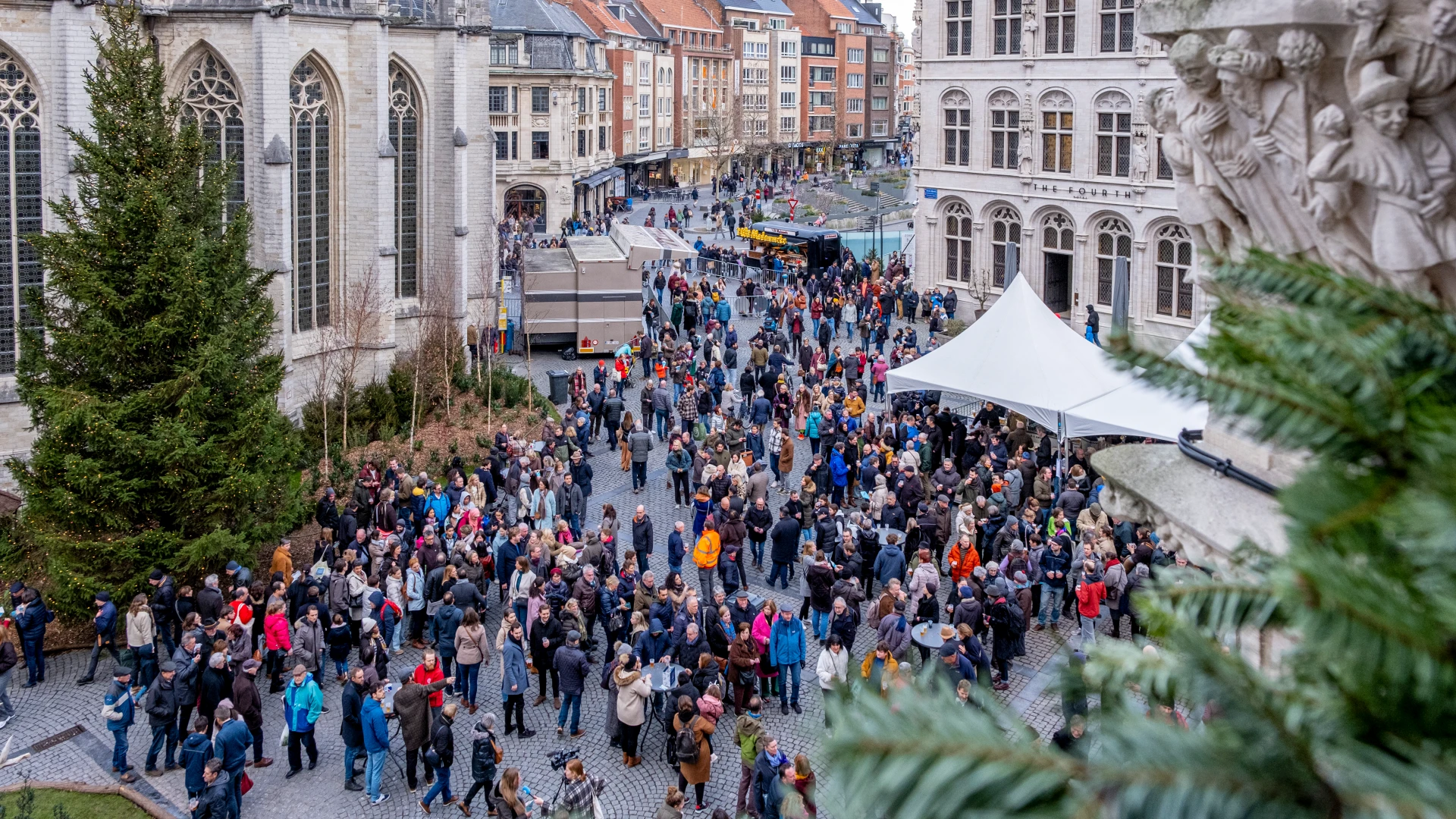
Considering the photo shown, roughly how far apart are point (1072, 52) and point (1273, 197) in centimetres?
3189

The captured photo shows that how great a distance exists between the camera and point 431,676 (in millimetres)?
13336

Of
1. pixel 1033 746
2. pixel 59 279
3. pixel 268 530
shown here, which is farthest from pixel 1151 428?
pixel 1033 746

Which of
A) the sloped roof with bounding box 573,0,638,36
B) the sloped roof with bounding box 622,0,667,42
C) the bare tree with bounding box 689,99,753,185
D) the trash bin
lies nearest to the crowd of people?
the trash bin

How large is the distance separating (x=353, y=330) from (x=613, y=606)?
13852 millimetres

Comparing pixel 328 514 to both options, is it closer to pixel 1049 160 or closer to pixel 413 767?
pixel 413 767

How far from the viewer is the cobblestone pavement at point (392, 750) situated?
1309cm

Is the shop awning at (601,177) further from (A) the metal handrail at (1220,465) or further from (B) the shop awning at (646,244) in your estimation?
(A) the metal handrail at (1220,465)

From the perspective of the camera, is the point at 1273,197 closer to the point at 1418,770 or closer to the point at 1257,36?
the point at 1257,36

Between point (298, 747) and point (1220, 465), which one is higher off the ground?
point (1220, 465)

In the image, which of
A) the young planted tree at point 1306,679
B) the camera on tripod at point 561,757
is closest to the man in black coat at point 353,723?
the camera on tripod at point 561,757

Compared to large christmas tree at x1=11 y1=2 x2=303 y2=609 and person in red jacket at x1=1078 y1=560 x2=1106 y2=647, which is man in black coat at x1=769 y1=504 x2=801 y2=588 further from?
large christmas tree at x1=11 y1=2 x2=303 y2=609

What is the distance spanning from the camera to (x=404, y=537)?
60.4 ft

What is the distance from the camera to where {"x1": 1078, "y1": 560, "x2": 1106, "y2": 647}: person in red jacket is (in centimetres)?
1566

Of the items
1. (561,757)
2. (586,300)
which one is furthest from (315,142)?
(561,757)
